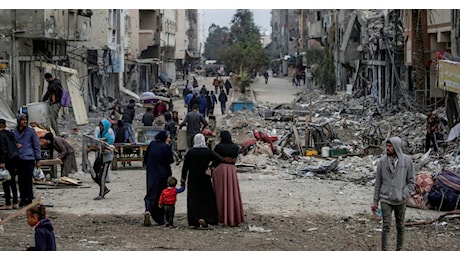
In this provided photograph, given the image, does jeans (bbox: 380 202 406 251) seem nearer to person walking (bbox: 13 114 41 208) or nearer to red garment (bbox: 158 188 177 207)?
red garment (bbox: 158 188 177 207)

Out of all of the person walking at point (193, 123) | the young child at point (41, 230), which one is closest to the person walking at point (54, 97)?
the person walking at point (193, 123)

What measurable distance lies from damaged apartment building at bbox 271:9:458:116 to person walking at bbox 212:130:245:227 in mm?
13541

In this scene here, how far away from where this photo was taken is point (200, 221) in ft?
41.6

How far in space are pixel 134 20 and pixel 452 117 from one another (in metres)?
38.4

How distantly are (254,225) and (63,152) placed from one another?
552 cm

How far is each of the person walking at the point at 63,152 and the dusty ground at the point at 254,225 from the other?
1.91 ft

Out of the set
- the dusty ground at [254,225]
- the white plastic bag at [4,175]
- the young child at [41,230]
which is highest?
the young child at [41,230]

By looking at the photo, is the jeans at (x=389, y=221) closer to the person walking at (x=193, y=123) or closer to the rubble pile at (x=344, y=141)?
the rubble pile at (x=344, y=141)

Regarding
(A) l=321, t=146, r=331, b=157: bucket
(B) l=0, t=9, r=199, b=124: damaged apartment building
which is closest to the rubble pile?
(A) l=321, t=146, r=331, b=157: bucket

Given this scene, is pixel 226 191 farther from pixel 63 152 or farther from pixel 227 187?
pixel 63 152

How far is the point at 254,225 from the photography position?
1309cm

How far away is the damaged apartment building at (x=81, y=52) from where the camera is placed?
94.5ft

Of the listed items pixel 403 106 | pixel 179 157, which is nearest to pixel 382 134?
pixel 179 157

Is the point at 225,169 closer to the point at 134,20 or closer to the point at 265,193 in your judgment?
the point at 265,193
